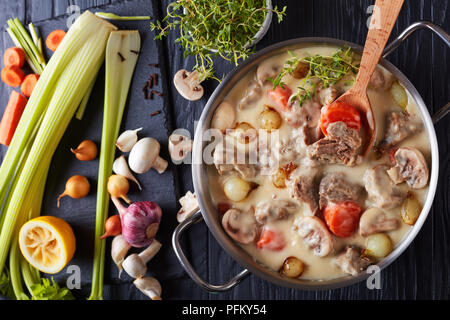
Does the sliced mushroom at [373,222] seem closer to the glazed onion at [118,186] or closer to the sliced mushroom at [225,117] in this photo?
the sliced mushroom at [225,117]

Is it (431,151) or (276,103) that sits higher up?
(276,103)

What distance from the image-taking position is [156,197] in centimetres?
263

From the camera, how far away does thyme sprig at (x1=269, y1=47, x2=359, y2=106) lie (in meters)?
2.04

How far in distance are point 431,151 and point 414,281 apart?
0.83m

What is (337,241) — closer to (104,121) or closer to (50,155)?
(104,121)

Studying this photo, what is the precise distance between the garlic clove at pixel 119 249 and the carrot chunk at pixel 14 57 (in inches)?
48.7

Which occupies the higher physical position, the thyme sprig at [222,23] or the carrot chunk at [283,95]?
the thyme sprig at [222,23]

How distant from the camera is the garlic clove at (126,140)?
8.48 ft

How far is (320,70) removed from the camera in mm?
2061

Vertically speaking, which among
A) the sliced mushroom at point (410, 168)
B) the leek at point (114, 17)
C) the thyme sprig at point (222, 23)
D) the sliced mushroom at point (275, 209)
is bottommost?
the sliced mushroom at point (275, 209)

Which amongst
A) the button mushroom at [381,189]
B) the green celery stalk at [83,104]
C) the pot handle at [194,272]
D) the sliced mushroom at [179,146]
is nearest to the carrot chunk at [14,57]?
the green celery stalk at [83,104]

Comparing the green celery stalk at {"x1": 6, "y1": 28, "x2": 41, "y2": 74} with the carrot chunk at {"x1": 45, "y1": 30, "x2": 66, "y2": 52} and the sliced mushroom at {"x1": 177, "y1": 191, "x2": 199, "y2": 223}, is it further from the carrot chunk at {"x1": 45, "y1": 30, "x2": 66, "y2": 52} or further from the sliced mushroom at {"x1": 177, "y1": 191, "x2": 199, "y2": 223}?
the sliced mushroom at {"x1": 177, "y1": 191, "x2": 199, "y2": 223}

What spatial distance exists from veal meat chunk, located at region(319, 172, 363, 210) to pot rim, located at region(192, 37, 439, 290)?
1.05ft

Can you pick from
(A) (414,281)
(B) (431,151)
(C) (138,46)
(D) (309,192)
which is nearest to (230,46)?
(C) (138,46)
